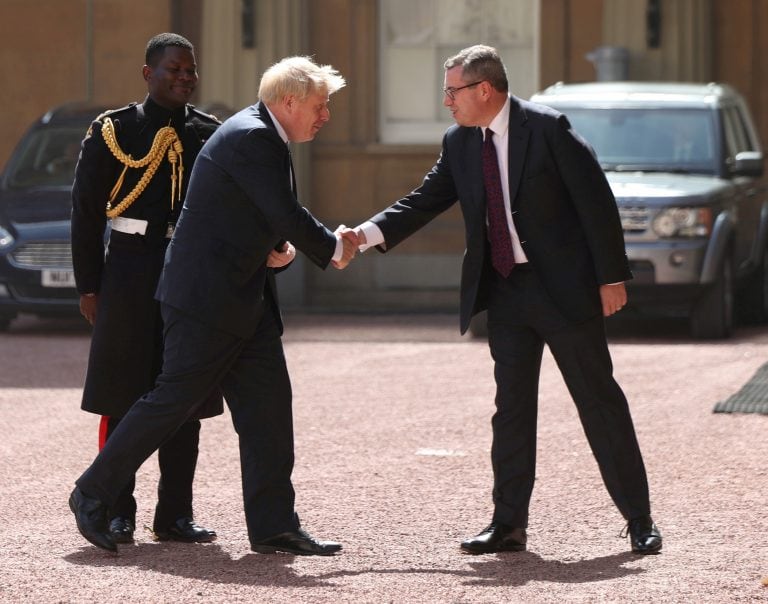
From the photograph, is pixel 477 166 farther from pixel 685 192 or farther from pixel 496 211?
pixel 685 192

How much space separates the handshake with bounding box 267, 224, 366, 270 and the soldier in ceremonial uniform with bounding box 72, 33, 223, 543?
46 centimetres

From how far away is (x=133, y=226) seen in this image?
6.86 m

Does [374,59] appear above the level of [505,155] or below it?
above

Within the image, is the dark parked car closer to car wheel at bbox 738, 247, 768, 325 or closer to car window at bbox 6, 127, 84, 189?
car window at bbox 6, 127, 84, 189

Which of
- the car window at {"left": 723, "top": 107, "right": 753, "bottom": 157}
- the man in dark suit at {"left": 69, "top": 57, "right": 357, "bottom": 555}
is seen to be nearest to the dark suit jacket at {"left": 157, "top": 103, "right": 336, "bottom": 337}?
the man in dark suit at {"left": 69, "top": 57, "right": 357, "bottom": 555}

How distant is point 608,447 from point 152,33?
1295 cm

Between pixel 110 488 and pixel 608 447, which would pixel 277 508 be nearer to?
pixel 110 488

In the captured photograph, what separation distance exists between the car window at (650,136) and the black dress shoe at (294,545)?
806cm

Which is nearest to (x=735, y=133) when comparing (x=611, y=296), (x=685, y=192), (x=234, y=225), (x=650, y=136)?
(x=650, y=136)

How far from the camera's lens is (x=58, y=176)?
15383 millimetres

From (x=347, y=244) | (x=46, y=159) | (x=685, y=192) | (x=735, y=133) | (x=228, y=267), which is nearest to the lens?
(x=228, y=267)

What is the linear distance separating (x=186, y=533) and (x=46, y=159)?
9.11 metres

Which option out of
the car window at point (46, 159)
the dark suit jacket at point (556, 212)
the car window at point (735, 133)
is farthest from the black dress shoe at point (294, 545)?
the car window at point (46, 159)

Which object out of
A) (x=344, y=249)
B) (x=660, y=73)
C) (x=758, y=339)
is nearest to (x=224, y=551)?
(x=344, y=249)
